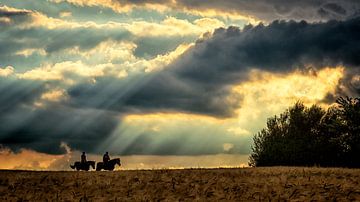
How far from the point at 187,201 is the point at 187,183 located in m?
5.12

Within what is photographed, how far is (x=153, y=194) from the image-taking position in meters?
40.6

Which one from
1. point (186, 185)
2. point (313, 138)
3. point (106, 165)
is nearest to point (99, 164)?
point (106, 165)

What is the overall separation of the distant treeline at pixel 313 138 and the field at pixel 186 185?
24.2m

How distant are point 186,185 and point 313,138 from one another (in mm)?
41234

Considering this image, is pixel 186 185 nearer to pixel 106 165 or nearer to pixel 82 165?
pixel 106 165

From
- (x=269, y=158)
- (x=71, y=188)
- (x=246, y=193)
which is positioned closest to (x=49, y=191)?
(x=71, y=188)

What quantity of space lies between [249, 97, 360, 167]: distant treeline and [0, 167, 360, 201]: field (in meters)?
24.2

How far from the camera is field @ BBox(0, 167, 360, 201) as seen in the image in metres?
39.8

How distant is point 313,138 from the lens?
261 ft

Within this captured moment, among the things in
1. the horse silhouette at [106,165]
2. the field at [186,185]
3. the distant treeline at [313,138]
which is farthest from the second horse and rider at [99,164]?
the distant treeline at [313,138]

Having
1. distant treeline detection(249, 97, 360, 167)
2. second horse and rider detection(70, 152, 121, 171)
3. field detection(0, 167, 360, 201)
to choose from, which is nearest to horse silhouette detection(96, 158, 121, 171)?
second horse and rider detection(70, 152, 121, 171)

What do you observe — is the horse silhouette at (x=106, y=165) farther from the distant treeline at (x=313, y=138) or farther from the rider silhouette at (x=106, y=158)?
the distant treeline at (x=313, y=138)

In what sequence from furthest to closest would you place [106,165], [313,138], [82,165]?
[313,138] < [106,165] < [82,165]

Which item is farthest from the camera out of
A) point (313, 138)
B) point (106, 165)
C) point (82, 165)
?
point (313, 138)
